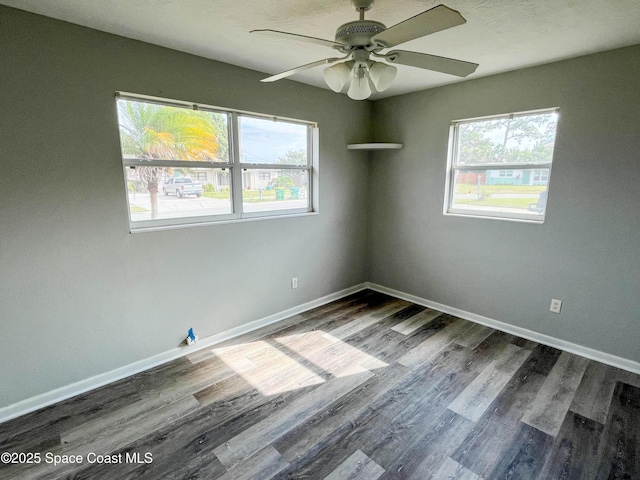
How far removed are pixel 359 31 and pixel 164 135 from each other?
5.59ft

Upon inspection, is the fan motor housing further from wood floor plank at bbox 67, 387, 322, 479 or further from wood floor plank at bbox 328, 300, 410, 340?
wood floor plank at bbox 328, 300, 410, 340

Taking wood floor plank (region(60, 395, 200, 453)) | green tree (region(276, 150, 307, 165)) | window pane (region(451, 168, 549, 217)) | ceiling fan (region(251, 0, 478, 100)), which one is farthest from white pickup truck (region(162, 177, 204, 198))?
window pane (region(451, 168, 549, 217))

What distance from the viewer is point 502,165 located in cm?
300

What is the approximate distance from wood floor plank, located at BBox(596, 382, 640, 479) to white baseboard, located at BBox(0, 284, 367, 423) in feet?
8.39

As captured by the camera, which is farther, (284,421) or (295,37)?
(284,421)

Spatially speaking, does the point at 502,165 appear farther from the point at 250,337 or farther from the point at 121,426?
the point at 121,426

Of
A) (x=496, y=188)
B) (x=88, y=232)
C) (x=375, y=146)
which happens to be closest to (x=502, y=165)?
(x=496, y=188)

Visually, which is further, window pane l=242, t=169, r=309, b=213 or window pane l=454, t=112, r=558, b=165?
window pane l=242, t=169, r=309, b=213

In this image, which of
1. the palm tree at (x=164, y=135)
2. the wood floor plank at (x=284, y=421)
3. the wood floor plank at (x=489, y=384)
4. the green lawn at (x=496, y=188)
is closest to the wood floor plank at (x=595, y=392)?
the wood floor plank at (x=489, y=384)

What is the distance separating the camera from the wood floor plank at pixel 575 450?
1631mm

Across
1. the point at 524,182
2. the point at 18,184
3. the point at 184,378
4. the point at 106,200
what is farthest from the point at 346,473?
the point at 524,182

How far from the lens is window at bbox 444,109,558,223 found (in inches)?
109

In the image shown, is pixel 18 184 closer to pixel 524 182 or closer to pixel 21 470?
pixel 21 470

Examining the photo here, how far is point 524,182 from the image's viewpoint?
289cm
